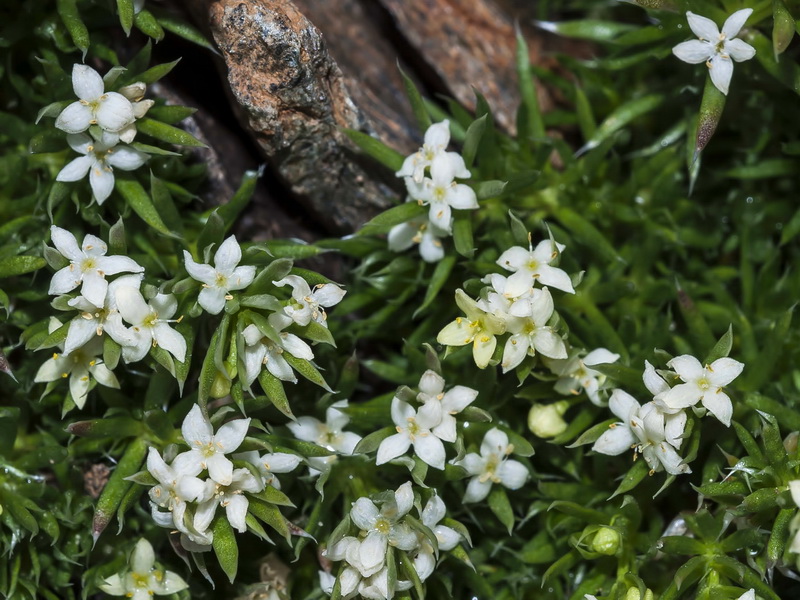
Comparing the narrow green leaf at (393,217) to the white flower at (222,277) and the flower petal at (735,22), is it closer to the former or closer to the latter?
the white flower at (222,277)

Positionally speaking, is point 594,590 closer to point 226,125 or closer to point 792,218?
point 792,218

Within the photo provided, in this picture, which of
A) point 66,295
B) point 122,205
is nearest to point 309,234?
point 122,205

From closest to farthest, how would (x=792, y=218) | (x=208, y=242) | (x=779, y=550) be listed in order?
(x=779, y=550)
(x=208, y=242)
(x=792, y=218)

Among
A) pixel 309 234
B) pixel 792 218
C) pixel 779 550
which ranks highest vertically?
pixel 309 234

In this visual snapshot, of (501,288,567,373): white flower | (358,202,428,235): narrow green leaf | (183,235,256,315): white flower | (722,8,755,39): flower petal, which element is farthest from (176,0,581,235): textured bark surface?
(722,8,755,39): flower petal

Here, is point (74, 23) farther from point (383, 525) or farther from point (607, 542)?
point (607, 542)

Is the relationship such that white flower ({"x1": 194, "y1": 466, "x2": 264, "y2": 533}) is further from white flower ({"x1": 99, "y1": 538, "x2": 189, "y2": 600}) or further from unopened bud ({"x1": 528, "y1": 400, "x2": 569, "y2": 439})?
unopened bud ({"x1": 528, "y1": 400, "x2": 569, "y2": 439})

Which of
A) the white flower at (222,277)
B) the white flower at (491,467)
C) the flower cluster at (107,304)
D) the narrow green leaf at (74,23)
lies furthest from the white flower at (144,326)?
the white flower at (491,467)
